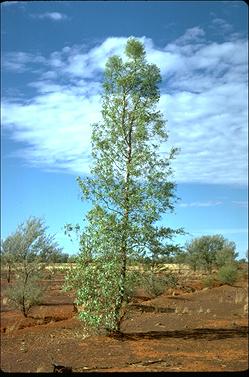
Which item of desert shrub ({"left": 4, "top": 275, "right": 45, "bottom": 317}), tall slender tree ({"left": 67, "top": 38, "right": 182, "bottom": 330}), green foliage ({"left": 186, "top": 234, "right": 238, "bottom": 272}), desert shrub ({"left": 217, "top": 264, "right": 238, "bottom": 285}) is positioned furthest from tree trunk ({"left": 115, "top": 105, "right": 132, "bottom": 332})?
green foliage ({"left": 186, "top": 234, "right": 238, "bottom": 272})

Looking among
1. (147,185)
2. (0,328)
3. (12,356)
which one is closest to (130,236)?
(147,185)

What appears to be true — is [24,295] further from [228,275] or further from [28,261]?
[228,275]

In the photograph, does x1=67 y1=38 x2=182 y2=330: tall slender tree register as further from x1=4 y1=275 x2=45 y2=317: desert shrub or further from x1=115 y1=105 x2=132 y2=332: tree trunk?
x1=4 y1=275 x2=45 y2=317: desert shrub

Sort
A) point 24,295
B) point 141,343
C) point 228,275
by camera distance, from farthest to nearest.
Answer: point 228,275 → point 24,295 → point 141,343

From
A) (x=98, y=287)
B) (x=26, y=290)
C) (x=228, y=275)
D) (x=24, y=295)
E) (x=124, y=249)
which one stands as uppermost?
(x=124, y=249)

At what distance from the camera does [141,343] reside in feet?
49.5

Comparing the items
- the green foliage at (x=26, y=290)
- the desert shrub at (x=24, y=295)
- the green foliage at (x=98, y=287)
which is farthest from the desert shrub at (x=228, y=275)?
the green foliage at (x=98, y=287)

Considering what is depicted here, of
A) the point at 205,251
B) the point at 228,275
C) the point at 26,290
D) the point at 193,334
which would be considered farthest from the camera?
the point at 205,251

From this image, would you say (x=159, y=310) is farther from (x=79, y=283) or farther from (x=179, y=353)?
(x=179, y=353)

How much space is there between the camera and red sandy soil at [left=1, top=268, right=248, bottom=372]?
38.8ft

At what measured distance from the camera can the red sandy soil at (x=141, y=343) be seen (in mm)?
11812

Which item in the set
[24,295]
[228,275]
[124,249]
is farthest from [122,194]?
[228,275]

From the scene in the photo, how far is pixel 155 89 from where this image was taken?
53.9ft

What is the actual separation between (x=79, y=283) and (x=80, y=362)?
13.2 ft
